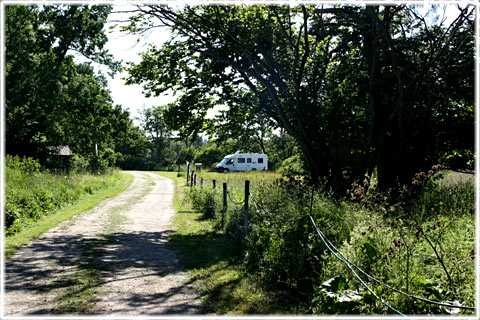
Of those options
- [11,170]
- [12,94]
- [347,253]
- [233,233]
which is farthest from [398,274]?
[12,94]

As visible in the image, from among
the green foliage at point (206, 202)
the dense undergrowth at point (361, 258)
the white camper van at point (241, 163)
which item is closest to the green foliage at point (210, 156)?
the white camper van at point (241, 163)

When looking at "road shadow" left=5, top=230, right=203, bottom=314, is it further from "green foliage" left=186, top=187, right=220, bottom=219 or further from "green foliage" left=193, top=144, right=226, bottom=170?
"green foliage" left=193, top=144, right=226, bottom=170

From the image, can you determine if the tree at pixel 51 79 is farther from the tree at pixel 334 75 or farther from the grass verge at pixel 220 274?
the grass verge at pixel 220 274

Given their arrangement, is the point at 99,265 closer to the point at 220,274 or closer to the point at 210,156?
the point at 220,274

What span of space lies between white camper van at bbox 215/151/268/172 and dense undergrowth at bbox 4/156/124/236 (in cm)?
3063

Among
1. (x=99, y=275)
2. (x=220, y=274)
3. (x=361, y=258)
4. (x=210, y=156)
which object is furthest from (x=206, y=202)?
(x=210, y=156)

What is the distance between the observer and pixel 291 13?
1267 centimetres

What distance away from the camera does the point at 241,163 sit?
168 feet

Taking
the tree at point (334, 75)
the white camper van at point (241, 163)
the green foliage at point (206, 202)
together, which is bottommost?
the green foliage at point (206, 202)

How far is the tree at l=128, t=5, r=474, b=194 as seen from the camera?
1210cm

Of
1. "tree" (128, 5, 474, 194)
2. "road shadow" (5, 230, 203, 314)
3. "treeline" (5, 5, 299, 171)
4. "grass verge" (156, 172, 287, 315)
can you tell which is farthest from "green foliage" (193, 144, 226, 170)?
"road shadow" (5, 230, 203, 314)

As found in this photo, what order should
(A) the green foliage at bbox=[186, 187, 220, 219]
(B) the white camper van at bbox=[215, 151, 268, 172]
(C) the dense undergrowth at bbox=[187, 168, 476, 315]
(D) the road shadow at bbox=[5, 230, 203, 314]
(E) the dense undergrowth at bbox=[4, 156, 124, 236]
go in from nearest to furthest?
(C) the dense undergrowth at bbox=[187, 168, 476, 315] → (D) the road shadow at bbox=[5, 230, 203, 314] → (E) the dense undergrowth at bbox=[4, 156, 124, 236] → (A) the green foliage at bbox=[186, 187, 220, 219] → (B) the white camper van at bbox=[215, 151, 268, 172]

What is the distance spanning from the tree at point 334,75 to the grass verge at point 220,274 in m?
4.63

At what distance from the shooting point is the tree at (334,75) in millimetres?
12102
